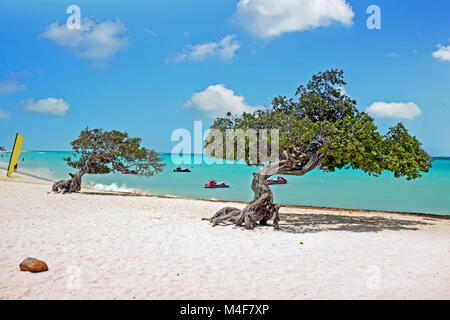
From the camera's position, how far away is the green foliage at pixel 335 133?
1104cm

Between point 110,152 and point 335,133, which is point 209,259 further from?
point 110,152

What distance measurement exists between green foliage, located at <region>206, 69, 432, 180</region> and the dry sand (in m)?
2.40

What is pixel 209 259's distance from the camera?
24.2 ft

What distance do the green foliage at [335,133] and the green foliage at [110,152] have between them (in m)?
9.66

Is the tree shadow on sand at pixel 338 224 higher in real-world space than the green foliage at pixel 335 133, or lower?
lower

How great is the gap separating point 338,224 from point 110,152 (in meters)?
14.4

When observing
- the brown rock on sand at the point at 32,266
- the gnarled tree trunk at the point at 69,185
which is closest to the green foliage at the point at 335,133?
the brown rock on sand at the point at 32,266

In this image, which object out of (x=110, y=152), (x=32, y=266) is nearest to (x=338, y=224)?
(x=32, y=266)

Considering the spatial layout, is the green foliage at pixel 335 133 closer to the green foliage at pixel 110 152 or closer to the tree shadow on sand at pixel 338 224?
the tree shadow on sand at pixel 338 224

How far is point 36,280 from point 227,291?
3.23 m

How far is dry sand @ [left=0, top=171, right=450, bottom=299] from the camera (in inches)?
222

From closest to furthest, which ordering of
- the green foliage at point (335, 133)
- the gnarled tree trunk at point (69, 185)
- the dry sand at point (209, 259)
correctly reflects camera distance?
the dry sand at point (209, 259), the green foliage at point (335, 133), the gnarled tree trunk at point (69, 185)
